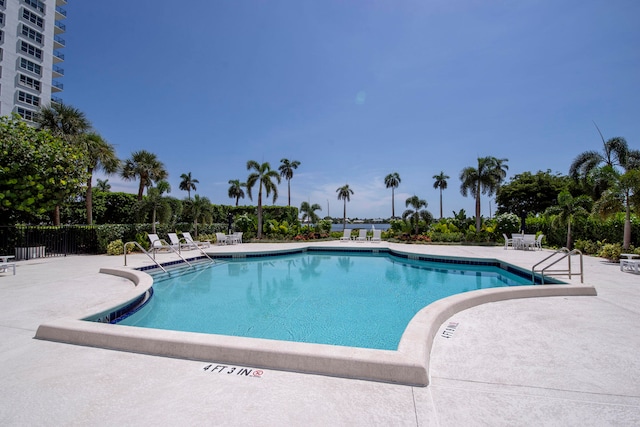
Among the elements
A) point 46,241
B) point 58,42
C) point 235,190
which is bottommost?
point 46,241

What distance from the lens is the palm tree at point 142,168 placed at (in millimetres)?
20656

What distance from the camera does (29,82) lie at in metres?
35.0

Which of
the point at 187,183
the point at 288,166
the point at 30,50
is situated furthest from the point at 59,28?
the point at 288,166

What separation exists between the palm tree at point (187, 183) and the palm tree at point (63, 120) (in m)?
32.1

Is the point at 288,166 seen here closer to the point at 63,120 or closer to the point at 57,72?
the point at 63,120

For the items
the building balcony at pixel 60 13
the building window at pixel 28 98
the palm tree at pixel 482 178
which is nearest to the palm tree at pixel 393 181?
the palm tree at pixel 482 178

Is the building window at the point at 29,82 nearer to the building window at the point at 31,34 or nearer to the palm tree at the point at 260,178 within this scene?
the building window at the point at 31,34

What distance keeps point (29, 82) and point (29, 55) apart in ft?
11.6

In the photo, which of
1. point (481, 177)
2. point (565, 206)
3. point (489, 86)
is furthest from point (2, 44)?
point (565, 206)

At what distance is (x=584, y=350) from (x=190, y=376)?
4.28m

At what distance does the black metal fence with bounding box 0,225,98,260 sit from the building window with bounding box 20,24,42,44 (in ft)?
129

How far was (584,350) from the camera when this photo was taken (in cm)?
333

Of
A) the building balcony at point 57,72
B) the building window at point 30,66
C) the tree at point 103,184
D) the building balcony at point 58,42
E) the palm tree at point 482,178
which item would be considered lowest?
the palm tree at point 482,178

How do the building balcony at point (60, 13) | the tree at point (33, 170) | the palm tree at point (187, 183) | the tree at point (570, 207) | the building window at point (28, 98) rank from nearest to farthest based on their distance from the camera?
the tree at point (33, 170)
the tree at point (570, 207)
the building window at point (28, 98)
the building balcony at point (60, 13)
the palm tree at point (187, 183)
